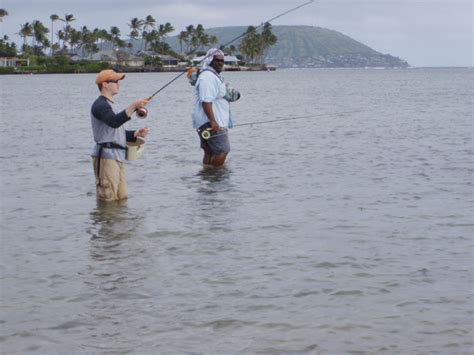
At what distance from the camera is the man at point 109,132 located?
1005cm

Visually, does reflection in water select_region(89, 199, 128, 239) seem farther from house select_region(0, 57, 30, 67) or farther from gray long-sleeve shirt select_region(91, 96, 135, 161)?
house select_region(0, 57, 30, 67)

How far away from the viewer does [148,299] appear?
270 inches

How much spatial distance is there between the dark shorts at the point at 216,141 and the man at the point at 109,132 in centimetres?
254

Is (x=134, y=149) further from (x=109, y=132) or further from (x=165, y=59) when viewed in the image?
(x=165, y=59)

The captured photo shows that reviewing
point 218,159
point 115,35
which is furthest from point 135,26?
point 218,159

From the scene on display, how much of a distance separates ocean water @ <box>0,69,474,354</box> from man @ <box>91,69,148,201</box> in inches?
18.2

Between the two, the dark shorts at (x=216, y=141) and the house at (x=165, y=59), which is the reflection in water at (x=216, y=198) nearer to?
the dark shorts at (x=216, y=141)

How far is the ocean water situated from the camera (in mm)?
6059

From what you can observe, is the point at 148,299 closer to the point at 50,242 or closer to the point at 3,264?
the point at 3,264

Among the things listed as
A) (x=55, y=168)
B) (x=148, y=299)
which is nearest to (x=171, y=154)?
(x=55, y=168)

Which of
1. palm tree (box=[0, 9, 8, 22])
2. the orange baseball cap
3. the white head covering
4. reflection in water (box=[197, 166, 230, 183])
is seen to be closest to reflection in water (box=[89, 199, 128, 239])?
the orange baseball cap

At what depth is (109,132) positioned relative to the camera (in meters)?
10.4

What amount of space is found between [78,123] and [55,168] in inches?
532

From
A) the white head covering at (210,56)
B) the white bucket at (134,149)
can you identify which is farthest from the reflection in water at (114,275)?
the white head covering at (210,56)
